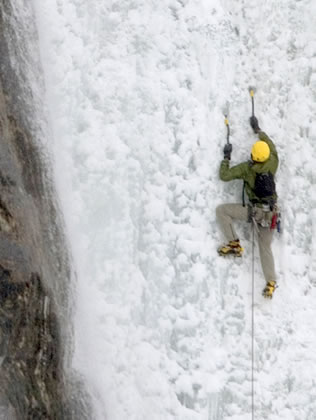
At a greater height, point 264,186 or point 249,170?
point 249,170

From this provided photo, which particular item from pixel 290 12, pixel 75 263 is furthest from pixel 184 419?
pixel 290 12

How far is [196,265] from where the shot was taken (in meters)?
6.15

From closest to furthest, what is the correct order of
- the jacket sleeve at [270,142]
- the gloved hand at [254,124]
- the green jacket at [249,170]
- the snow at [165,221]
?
1. the snow at [165,221]
2. the green jacket at [249,170]
3. the jacket sleeve at [270,142]
4. the gloved hand at [254,124]

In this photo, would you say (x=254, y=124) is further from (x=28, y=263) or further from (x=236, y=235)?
(x=28, y=263)

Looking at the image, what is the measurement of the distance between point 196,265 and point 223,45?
2.64 m

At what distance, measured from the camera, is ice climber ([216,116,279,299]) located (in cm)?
600

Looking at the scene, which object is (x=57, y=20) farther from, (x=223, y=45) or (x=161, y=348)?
(x=161, y=348)

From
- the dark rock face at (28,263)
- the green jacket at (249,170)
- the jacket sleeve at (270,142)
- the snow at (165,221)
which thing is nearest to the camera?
the dark rock face at (28,263)

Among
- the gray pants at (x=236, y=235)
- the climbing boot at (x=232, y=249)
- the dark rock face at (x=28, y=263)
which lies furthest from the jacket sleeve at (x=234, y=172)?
the dark rock face at (x=28, y=263)

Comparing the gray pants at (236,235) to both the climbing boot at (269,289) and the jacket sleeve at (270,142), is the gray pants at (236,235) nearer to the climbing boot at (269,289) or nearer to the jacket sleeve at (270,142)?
the climbing boot at (269,289)

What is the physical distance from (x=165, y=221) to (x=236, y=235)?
82cm

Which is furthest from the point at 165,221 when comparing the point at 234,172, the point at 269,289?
the point at 269,289

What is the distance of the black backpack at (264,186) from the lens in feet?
19.6

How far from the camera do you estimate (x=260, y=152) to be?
19.6ft
